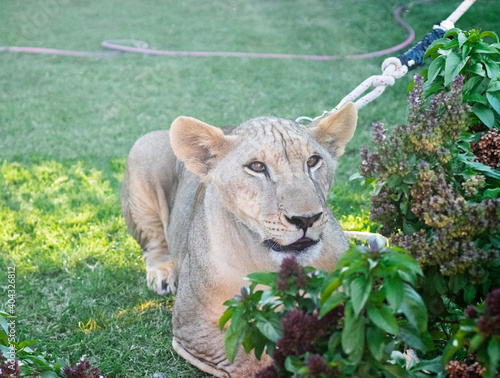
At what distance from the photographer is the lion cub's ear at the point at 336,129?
3.17 meters

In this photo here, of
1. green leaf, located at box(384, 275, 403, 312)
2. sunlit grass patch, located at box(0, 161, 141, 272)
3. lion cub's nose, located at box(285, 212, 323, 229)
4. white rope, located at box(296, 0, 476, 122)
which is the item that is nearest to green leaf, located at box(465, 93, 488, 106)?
lion cub's nose, located at box(285, 212, 323, 229)

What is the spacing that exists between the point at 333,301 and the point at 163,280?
2.58 metres

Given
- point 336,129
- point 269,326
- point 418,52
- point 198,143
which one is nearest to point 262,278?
point 269,326

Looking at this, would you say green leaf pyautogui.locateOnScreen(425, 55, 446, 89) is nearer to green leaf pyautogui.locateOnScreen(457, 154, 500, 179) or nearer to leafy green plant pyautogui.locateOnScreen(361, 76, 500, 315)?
leafy green plant pyautogui.locateOnScreen(361, 76, 500, 315)

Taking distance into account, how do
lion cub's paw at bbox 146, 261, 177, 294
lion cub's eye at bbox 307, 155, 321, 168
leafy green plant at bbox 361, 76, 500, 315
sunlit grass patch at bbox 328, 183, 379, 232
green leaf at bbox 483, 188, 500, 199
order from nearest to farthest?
leafy green plant at bbox 361, 76, 500, 315, green leaf at bbox 483, 188, 500, 199, lion cub's eye at bbox 307, 155, 321, 168, lion cub's paw at bbox 146, 261, 177, 294, sunlit grass patch at bbox 328, 183, 379, 232

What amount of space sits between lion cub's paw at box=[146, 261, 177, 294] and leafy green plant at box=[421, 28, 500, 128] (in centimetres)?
213

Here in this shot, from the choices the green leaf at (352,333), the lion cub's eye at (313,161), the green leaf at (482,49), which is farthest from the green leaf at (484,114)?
the green leaf at (352,333)

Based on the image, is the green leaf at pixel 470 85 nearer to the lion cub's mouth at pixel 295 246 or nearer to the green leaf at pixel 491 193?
the green leaf at pixel 491 193

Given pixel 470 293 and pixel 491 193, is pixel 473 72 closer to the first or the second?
pixel 491 193

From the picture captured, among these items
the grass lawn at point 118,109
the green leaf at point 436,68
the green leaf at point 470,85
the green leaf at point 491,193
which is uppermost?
the green leaf at point 436,68

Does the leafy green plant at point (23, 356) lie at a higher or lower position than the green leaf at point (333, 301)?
lower

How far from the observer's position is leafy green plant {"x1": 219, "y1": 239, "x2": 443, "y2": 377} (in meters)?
1.85

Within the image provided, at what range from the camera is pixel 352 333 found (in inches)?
72.9

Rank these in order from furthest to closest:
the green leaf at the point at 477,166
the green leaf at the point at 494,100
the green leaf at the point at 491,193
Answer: the green leaf at the point at 494,100 → the green leaf at the point at 477,166 → the green leaf at the point at 491,193
